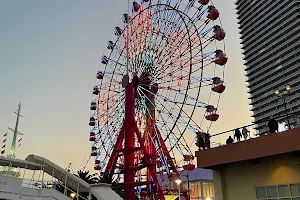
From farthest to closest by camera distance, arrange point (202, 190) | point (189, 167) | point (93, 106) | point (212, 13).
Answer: point (202, 190) < point (93, 106) < point (189, 167) < point (212, 13)

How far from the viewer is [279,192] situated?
1359 centimetres

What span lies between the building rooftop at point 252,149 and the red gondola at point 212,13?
44.9 ft

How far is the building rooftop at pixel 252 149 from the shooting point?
12445 millimetres

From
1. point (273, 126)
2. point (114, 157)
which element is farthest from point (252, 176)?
point (114, 157)

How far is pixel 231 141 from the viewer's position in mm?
15070

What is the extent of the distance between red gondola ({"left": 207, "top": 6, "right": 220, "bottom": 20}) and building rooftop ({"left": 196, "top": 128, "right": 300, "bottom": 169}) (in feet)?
44.9

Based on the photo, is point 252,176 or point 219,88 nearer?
point 252,176

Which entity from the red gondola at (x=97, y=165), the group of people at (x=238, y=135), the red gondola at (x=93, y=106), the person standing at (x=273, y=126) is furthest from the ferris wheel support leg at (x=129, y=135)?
the person standing at (x=273, y=126)

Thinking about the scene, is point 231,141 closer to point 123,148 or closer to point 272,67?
point 123,148

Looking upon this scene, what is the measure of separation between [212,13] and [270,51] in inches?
3835

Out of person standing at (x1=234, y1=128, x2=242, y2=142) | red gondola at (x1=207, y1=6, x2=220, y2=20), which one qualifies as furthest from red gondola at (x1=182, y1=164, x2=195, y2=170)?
person standing at (x1=234, y1=128, x2=242, y2=142)

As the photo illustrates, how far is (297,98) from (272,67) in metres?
18.1

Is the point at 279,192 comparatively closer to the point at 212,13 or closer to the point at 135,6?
the point at 212,13

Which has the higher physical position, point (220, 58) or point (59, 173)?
point (220, 58)
